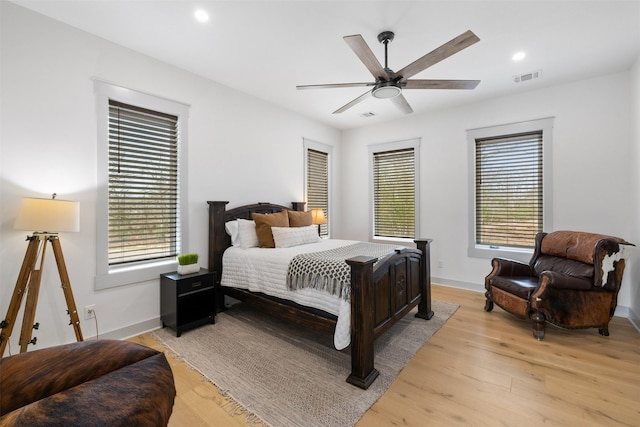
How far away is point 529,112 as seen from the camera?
12.8 feet

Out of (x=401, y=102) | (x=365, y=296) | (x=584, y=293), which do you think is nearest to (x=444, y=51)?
(x=401, y=102)

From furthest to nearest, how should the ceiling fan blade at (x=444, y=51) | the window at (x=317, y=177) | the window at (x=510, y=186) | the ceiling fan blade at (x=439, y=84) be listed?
the window at (x=317, y=177) → the window at (x=510, y=186) → the ceiling fan blade at (x=439, y=84) → the ceiling fan blade at (x=444, y=51)

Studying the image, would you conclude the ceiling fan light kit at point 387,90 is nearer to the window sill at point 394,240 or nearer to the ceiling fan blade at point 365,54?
the ceiling fan blade at point 365,54

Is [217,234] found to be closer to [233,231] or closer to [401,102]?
[233,231]

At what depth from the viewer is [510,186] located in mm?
4145

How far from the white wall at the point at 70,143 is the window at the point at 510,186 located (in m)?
4.01

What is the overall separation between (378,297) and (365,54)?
6.44 feet

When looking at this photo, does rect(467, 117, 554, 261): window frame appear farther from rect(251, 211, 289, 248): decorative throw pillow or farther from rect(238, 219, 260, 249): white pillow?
rect(238, 219, 260, 249): white pillow

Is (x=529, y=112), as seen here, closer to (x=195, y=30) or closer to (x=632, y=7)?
(x=632, y=7)

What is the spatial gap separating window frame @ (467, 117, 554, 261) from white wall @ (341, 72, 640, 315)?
62mm

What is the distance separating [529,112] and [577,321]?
2803mm

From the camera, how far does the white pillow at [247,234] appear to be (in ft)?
11.5

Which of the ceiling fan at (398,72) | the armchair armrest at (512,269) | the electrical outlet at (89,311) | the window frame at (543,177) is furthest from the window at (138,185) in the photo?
the window frame at (543,177)

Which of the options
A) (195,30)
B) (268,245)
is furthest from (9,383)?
(195,30)
